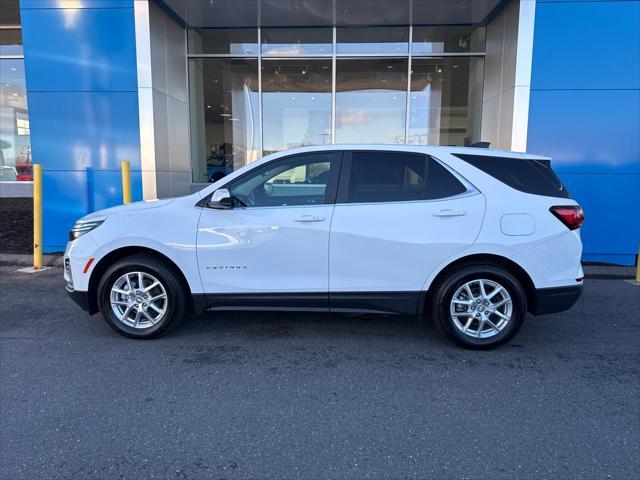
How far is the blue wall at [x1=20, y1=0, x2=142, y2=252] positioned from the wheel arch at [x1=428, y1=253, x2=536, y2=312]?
603 centimetres

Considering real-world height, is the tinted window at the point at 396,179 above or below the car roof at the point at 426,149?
below

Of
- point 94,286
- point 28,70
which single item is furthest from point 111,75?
point 94,286

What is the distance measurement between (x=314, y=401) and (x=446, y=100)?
9532mm

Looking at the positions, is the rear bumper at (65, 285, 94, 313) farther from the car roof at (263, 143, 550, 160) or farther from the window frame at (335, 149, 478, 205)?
the window frame at (335, 149, 478, 205)

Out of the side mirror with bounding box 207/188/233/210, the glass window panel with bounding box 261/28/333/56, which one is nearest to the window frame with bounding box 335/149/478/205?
the side mirror with bounding box 207/188/233/210

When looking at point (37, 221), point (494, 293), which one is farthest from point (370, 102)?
point (494, 293)

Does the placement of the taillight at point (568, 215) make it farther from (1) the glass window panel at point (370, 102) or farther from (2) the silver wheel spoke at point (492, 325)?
(1) the glass window panel at point (370, 102)

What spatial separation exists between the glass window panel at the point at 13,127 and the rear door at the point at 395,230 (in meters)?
13.2

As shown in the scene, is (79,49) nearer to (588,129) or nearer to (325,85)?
(325,85)

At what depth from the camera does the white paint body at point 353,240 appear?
4078 mm

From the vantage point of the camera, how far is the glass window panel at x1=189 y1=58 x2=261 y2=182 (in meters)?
10.8

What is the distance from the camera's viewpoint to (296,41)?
35.1 feet

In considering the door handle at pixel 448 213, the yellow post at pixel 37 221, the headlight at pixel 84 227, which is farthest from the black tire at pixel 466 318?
the yellow post at pixel 37 221

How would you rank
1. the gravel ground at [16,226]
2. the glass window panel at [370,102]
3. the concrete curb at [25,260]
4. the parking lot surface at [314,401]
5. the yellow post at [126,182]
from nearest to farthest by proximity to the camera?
the parking lot surface at [314,401]
the concrete curb at [25,260]
the yellow post at [126,182]
the gravel ground at [16,226]
the glass window panel at [370,102]
